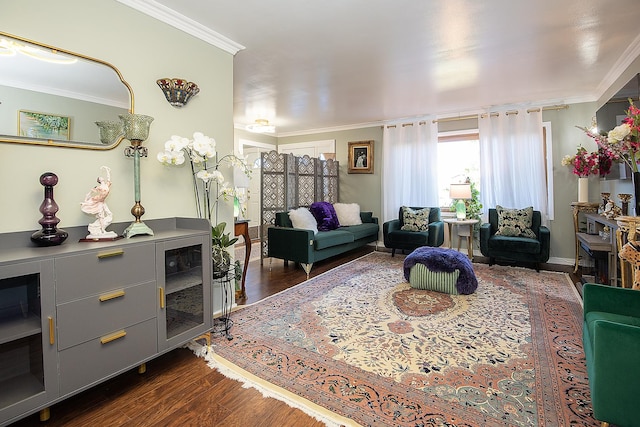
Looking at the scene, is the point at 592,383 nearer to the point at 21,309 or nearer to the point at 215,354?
the point at 215,354

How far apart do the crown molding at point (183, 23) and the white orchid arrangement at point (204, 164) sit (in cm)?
89

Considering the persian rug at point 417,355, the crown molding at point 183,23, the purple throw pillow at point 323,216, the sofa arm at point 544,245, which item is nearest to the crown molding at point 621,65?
the sofa arm at point 544,245

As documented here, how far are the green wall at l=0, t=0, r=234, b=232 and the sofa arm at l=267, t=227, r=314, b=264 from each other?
1580 millimetres

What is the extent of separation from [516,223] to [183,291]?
4740mm

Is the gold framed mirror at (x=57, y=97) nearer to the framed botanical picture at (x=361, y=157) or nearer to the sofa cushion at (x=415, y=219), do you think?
the sofa cushion at (x=415, y=219)

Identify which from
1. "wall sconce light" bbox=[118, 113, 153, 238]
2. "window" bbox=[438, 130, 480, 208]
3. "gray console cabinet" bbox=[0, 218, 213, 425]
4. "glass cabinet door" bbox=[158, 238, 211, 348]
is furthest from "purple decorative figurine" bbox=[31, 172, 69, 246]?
"window" bbox=[438, 130, 480, 208]

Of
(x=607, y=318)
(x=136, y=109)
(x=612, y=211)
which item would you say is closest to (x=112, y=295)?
(x=136, y=109)

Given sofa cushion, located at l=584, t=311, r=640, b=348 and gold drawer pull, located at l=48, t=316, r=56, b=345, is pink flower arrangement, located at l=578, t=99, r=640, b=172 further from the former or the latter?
gold drawer pull, located at l=48, t=316, r=56, b=345

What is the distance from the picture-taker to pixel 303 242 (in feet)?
14.8

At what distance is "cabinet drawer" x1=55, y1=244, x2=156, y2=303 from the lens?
5.29 ft

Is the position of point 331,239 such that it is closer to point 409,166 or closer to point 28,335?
point 409,166

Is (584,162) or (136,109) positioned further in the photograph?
(584,162)

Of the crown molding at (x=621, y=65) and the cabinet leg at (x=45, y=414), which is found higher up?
the crown molding at (x=621, y=65)

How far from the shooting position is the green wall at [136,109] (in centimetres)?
181
